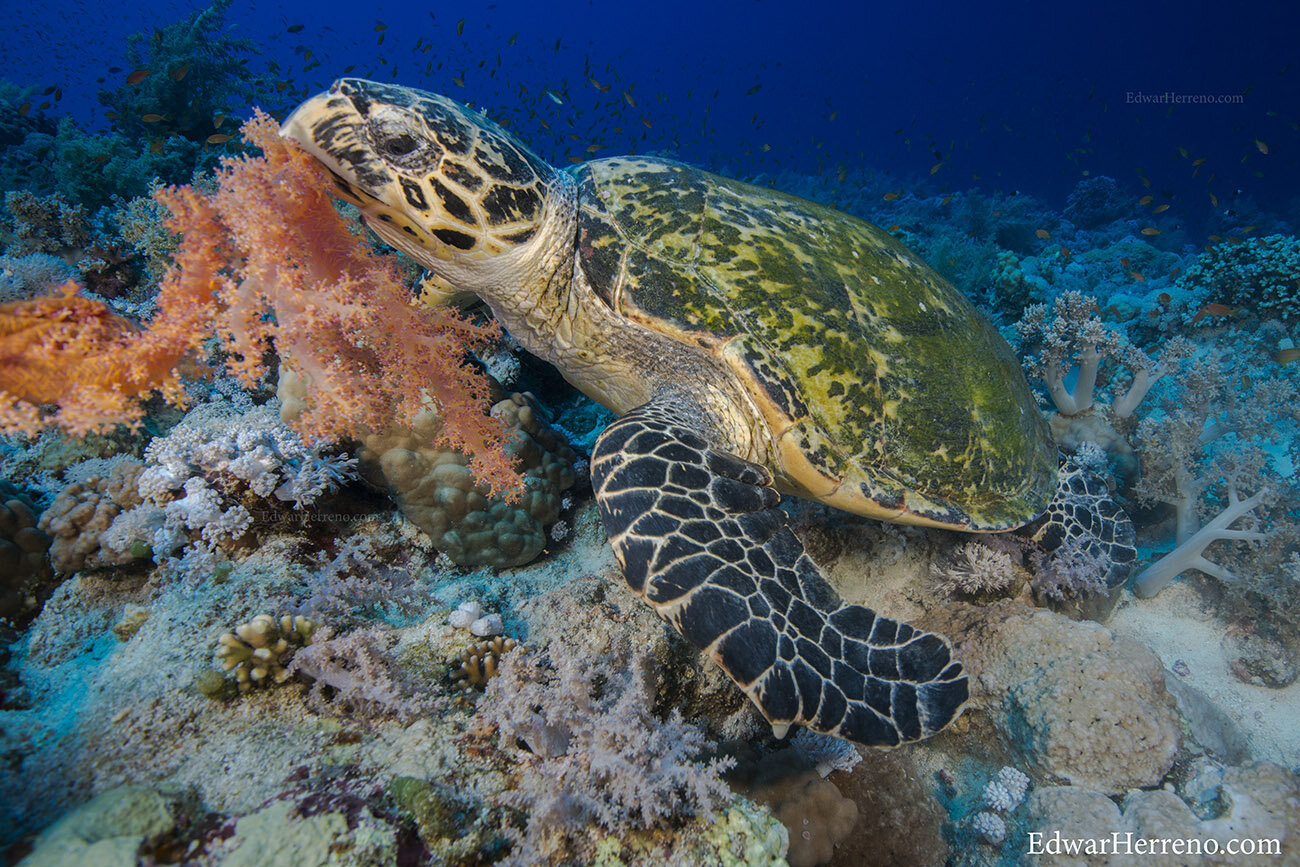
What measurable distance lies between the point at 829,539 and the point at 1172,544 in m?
2.77

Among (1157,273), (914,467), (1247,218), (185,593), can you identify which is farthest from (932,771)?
(1247,218)

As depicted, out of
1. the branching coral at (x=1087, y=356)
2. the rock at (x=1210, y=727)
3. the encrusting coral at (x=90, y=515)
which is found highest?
the encrusting coral at (x=90, y=515)

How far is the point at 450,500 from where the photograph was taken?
98.7 inches

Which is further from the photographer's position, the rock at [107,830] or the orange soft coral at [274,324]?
the orange soft coral at [274,324]

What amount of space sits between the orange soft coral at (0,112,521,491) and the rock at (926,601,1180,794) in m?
2.48

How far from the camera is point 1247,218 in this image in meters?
17.6

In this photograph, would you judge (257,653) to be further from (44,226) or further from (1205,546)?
(44,226)

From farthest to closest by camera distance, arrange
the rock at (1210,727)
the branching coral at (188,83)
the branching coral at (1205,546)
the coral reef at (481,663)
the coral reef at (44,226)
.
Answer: the branching coral at (188,83) → the coral reef at (44,226) → the branching coral at (1205,546) → the rock at (1210,727) → the coral reef at (481,663)

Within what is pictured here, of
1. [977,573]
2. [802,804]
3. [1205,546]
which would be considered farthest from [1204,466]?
[802,804]

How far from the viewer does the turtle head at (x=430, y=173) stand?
2.11 metres

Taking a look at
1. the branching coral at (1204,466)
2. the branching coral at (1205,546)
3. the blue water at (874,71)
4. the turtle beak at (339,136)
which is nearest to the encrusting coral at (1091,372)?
the branching coral at (1204,466)

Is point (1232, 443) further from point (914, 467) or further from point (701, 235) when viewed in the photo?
point (701, 235)

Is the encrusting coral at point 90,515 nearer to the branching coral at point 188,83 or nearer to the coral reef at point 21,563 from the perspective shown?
the coral reef at point 21,563

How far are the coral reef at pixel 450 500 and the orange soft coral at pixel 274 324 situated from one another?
0.21 meters
